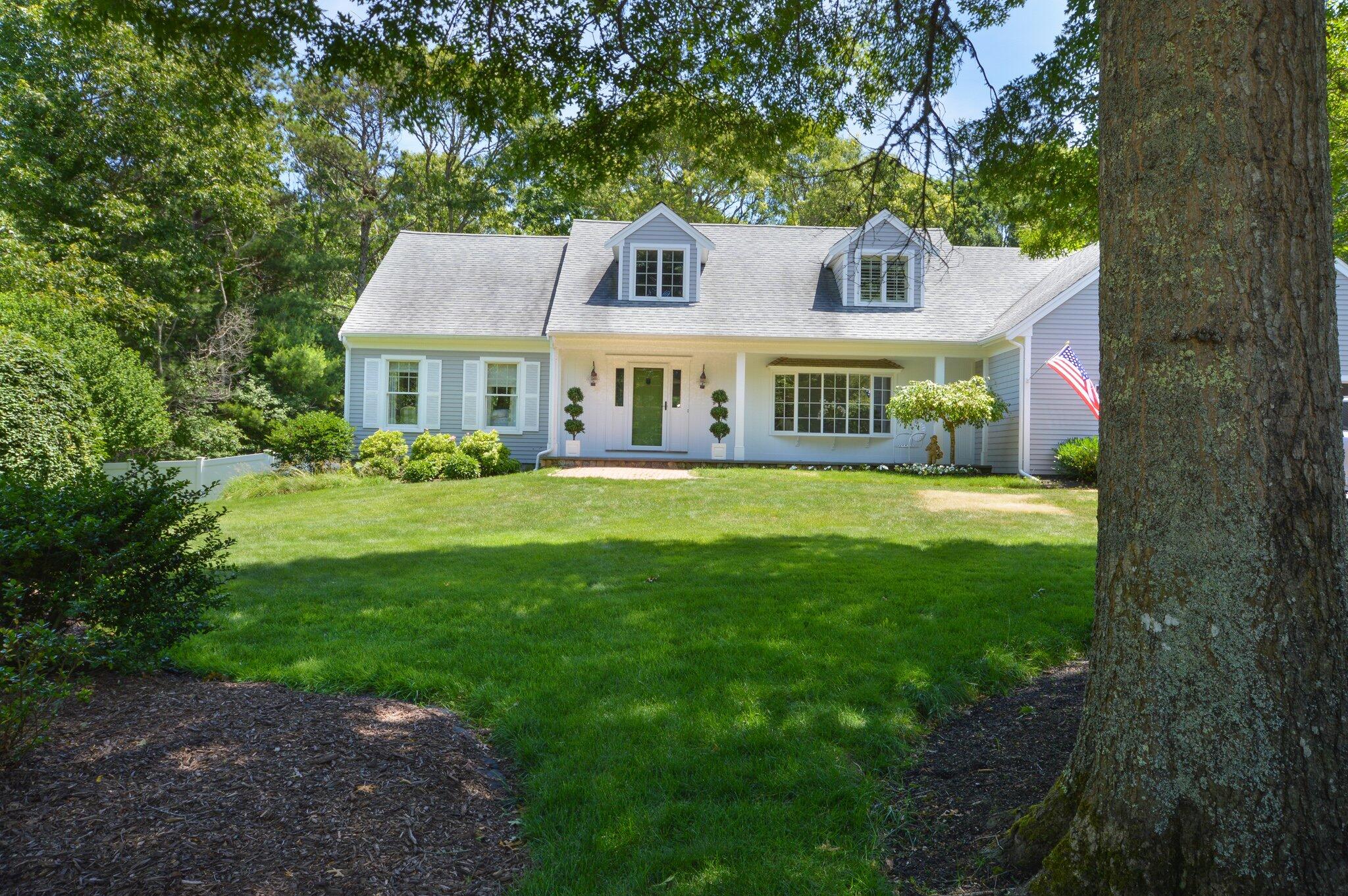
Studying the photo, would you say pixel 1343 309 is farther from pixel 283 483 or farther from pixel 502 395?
pixel 283 483

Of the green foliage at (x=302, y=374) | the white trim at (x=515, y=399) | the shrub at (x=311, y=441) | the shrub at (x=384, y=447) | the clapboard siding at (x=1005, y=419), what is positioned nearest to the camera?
the shrub at (x=311, y=441)

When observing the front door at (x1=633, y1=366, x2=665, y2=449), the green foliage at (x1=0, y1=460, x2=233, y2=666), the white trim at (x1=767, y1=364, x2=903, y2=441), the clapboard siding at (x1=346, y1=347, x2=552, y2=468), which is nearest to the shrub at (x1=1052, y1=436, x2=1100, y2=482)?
the white trim at (x1=767, y1=364, x2=903, y2=441)

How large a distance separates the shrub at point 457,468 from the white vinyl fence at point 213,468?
317 cm

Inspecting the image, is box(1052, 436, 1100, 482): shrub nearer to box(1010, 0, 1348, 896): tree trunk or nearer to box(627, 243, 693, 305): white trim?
box(627, 243, 693, 305): white trim

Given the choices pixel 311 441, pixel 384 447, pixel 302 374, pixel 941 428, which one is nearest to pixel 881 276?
pixel 941 428

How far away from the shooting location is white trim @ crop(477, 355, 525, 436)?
58.1 ft

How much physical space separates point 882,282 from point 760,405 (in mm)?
3840

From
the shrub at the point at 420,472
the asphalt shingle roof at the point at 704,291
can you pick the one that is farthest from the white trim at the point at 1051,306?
the shrub at the point at 420,472

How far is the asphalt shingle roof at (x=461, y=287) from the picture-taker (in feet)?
57.6

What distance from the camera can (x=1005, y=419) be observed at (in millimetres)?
16016

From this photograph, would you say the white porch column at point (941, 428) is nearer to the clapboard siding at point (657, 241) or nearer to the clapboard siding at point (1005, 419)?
the clapboard siding at point (1005, 419)

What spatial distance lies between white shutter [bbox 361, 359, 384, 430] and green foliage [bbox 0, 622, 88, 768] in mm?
15316

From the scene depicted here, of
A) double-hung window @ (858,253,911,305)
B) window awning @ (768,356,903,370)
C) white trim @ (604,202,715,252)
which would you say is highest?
white trim @ (604,202,715,252)

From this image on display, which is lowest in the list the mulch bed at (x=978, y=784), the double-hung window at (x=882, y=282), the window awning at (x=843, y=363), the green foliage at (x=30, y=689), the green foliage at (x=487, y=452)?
the mulch bed at (x=978, y=784)
